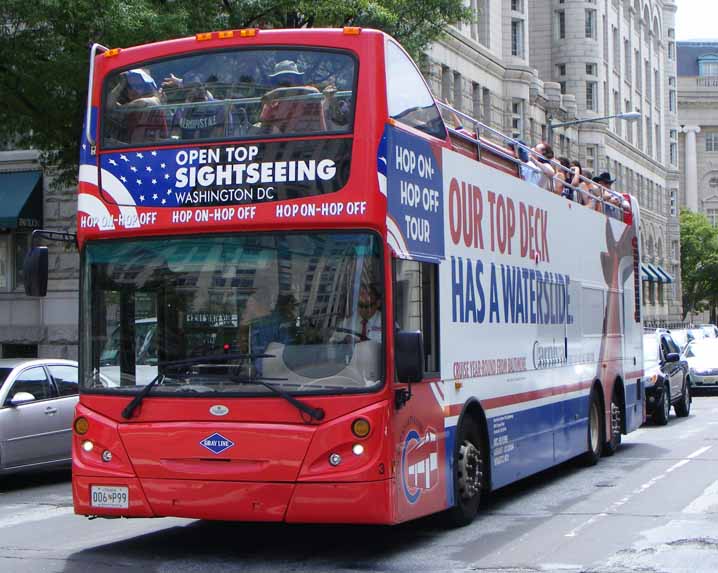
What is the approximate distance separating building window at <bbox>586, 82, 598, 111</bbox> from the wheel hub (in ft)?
202

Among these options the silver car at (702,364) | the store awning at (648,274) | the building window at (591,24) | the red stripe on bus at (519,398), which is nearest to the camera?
the red stripe on bus at (519,398)

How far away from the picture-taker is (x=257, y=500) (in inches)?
356

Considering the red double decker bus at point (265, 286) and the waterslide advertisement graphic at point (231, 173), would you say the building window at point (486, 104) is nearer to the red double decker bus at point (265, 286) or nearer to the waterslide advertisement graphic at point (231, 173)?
the red double decker bus at point (265, 286)

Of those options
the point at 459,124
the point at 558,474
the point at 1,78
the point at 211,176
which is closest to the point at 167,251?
the point at 211,176

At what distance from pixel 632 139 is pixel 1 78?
64225mm

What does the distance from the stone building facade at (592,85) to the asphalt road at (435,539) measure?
22.9 meters

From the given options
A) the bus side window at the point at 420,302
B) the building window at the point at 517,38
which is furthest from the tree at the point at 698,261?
the bus side window at the point at 420,302

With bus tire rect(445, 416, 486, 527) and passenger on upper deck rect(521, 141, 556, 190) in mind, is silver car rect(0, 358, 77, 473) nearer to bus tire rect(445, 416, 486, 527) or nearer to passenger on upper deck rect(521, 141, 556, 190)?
bus tire rect(445, 416, 486, 527)

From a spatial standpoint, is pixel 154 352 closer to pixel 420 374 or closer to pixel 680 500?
pixel 420 374

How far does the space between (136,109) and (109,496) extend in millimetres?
2869

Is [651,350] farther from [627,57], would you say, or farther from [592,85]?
[627,57]

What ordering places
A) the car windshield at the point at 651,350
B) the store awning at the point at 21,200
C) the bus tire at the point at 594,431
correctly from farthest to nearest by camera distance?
the store awning at the point at 21,200, the car windshield at the point at 651,350, the bus tire at the point at 594,431

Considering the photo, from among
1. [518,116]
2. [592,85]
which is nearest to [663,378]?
[518,116]

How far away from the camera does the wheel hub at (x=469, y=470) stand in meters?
10.7
